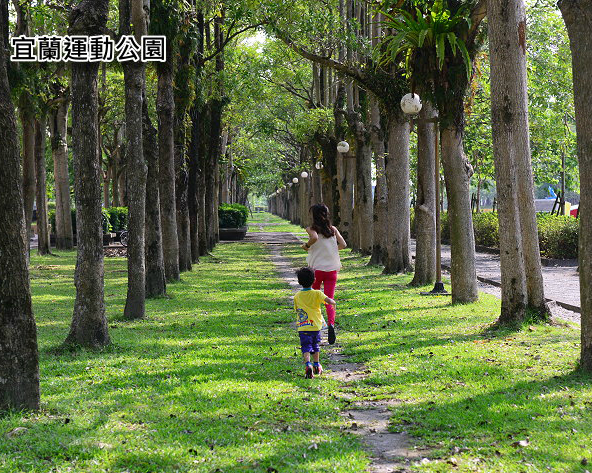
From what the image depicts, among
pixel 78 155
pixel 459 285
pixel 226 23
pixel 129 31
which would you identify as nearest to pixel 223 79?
pixel 226 23

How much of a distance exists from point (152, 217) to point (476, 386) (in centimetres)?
909

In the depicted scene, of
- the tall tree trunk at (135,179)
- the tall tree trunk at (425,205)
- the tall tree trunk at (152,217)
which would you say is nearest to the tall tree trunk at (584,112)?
the tall tree trunk at (135,179)

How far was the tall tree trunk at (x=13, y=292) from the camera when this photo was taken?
20.1ft

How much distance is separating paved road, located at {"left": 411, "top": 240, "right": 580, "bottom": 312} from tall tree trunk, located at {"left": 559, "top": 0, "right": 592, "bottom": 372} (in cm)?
636

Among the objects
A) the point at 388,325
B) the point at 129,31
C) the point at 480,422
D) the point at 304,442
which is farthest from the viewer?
the point at 129,31

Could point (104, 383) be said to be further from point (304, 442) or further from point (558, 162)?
point (558, 162)

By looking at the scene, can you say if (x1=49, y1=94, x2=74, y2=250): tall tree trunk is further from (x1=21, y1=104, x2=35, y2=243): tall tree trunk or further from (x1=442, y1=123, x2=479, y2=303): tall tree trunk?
(x1=442, y1=123, x2=479, y2=303): tall tree trunk

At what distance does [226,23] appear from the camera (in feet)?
89.1

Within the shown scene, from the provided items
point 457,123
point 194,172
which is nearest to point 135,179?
point 457,123

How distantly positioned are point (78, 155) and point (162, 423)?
416 centimetres

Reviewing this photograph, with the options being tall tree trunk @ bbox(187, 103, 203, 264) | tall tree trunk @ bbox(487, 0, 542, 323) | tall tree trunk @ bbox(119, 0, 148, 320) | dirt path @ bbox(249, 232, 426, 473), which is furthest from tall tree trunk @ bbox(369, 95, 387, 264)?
dirt path @ bbox(249, 232, 426, 473)

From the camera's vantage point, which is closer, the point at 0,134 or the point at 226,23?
the point at 0,134

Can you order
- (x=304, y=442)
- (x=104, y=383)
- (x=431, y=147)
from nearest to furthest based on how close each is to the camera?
(x=304, y=442)
(x=104, y=383)
(x=431, y=147)

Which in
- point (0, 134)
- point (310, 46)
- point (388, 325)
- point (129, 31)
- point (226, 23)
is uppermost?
point (226, 23)
